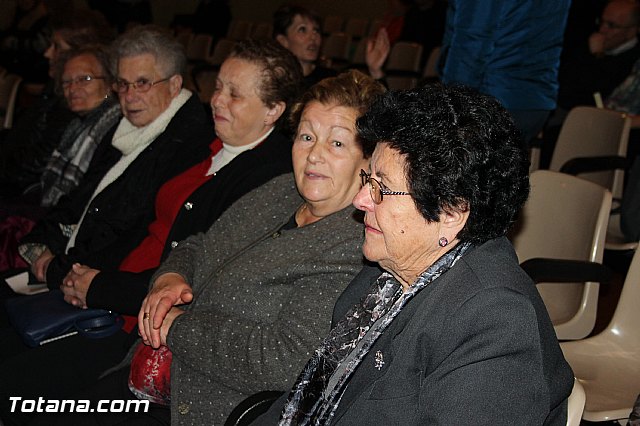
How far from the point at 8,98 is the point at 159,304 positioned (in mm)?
3667

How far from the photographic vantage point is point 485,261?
134 cm

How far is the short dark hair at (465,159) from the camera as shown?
1.34 meters

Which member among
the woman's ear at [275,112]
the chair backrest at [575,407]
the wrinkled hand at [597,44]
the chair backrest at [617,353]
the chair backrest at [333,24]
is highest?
the wrinkled hand at [597,44]

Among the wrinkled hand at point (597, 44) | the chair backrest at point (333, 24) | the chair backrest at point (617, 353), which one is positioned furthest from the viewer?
the chair backrest at point (333, 24)

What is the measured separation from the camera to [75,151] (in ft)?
11.0

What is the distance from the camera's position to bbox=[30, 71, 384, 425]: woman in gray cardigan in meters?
1.76

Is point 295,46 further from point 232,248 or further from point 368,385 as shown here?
point 368,385

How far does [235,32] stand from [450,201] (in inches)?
405

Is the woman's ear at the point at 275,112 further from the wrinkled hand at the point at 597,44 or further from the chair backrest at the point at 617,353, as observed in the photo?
the wrinkled hand at the point at 597,44

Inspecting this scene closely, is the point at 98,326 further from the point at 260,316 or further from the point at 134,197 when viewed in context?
the point at 260,316

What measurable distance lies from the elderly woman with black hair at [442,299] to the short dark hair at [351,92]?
1.38ft

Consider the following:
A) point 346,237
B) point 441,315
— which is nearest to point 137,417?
point 346,237

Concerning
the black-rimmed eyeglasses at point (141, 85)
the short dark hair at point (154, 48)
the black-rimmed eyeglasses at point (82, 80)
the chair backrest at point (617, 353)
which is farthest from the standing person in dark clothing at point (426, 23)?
the chair backrest at point (617, 353)

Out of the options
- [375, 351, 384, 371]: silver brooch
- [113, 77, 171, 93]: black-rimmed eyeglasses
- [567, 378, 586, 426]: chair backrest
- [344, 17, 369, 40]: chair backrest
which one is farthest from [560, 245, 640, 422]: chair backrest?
[344, 17, 369, 40]: chair backrest
